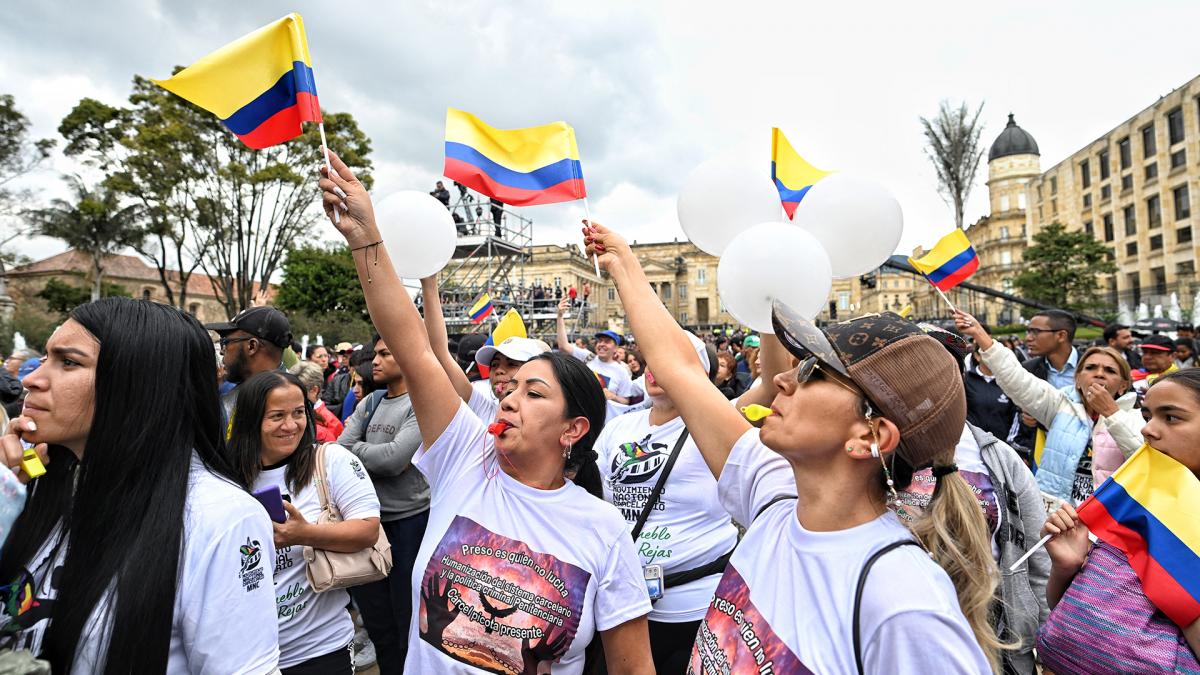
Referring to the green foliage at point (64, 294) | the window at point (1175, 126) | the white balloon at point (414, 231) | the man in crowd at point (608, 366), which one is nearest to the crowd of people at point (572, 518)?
the white balloon at point (414, 231)

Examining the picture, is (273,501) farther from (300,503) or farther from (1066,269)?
(1066,269)

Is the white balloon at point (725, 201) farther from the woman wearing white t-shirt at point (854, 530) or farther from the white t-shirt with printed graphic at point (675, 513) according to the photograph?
the woman wearing white t-shirt at point (854, 530)

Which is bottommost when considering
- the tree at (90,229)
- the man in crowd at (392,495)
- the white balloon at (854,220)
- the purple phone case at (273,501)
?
the man in crowd at (392,495)

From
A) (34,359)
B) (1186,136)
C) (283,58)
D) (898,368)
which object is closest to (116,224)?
(34,359)

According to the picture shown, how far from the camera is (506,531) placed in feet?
7.08

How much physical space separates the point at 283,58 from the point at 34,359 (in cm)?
605

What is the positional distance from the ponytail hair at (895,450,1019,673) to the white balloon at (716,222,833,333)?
2.67ft

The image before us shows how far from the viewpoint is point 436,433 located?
7.79 ft

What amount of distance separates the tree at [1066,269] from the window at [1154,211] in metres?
9.71

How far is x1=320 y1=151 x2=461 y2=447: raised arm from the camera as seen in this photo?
7.39ft

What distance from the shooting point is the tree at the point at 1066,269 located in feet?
119

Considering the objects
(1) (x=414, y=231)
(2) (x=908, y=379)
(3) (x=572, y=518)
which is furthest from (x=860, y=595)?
(1) (x=414, y=231)

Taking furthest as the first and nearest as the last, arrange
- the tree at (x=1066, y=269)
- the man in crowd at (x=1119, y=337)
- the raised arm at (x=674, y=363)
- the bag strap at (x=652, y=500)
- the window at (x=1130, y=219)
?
the window at (x=1130, y=219), the tree at (x=1066, y=269), the man in crowd at (x=1119, y=337), the bag strap at (x=652, y=500), the raised arm at (x=674, y=363)

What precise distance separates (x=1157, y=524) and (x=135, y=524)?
2930 mm
